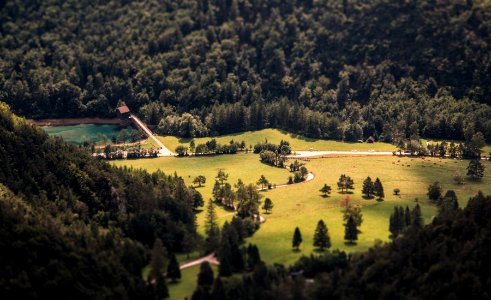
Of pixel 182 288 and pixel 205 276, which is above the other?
pixel 205 276

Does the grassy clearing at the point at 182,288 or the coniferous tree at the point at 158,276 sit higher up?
the coniferous tree at the point at 158,276

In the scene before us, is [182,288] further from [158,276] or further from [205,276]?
[158,276]

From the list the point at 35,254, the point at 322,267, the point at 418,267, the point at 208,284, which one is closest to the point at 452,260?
the point at 418,267

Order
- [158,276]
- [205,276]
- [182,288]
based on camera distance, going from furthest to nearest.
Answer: [182,288] < [205,276] < [158,276]

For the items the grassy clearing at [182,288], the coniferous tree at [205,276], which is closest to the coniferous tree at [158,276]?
the grassy clearing at [182,288]

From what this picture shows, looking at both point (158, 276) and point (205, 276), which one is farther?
point (205, 276)

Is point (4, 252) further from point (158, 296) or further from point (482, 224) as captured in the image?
point (482, 224)

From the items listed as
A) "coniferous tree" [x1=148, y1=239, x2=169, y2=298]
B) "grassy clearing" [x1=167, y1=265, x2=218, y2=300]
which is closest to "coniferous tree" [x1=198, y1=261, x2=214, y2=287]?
"grassy clearing" [x1=167, y1=265, x2=218, y2=300]

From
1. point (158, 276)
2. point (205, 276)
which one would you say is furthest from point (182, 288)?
point (158, 276)

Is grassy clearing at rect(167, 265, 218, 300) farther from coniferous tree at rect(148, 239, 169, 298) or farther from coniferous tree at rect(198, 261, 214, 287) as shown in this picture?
coniferous tree at rect(198, 261, 214, 287)

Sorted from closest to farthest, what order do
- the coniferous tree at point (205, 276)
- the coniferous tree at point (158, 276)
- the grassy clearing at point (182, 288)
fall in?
the coniferous tree at point (158, 276), the grassy clearing at point (182, 288), the coniferous tree at point (205, 276)

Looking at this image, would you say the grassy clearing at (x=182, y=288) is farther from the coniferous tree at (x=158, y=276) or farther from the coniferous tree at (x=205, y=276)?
the coniferous tree at (x=205, y=276)
